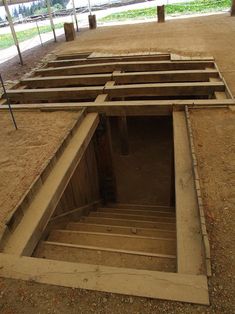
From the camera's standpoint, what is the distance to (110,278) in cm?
199

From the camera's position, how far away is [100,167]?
559 centimetres

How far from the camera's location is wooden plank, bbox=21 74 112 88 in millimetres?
5945

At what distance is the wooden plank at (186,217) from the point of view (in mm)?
2057

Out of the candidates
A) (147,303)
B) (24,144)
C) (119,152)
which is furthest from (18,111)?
(147,303)

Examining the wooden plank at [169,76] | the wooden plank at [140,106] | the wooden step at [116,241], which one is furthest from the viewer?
the wooden plank at [169,76]

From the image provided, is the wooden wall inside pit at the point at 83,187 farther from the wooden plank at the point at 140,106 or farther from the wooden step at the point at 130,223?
the wooden plank at the point at 140,106

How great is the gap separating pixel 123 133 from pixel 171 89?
226 cm

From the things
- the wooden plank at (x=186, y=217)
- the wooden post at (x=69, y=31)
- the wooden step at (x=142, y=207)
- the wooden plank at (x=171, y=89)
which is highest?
the wooden post at (x=69, y=31)

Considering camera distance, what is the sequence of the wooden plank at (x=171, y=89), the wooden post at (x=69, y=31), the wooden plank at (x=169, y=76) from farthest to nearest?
1. the wooden post at (x=69, y=31)
2. the wooden plank at (x=169, y=76)
3. the wooden plank at (x=171, y=89)

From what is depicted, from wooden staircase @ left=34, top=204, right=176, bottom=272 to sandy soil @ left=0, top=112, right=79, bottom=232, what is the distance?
0.64m

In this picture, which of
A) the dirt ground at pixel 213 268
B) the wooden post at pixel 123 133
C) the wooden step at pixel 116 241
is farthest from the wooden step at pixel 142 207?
the wooden step at pixel 116 241

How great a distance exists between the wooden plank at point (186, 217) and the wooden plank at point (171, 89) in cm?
175

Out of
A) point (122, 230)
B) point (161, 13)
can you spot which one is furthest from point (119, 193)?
point (161, 13)

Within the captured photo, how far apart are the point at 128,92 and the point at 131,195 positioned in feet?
7.88
